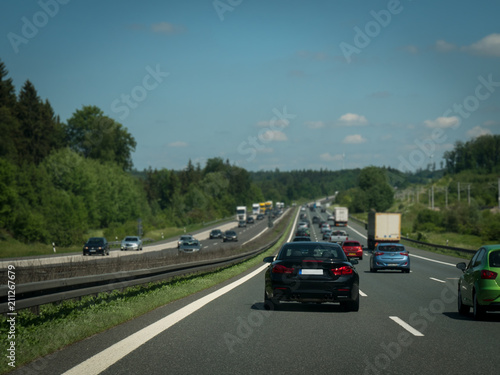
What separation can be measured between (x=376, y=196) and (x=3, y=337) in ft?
597

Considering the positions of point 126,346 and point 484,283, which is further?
point 484,283

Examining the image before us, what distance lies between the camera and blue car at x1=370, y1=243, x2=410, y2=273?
28.3 meters

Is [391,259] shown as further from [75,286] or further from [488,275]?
[75,286]

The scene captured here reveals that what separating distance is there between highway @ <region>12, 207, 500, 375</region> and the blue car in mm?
14398

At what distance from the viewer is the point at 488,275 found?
11.4 m

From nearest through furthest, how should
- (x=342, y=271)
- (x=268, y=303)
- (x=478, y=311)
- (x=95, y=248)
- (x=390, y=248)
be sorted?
(x=478, y=311), (x=342, y=271), (x=268, y=303), (x=390, y=248), (x=95, y=248)

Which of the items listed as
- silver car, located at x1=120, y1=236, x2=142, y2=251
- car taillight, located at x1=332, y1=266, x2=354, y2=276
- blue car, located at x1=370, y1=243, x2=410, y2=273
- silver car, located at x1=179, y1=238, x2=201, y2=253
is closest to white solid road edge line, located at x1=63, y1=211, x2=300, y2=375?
car taillight, located at x1=332, y1=266, x2=354, y2=276

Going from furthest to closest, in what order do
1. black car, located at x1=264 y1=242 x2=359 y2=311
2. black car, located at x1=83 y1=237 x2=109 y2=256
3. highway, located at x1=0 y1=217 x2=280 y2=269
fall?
black car, located at x1=83 y1=237 x2=109 y2=256 < highway, located at x1=0 y1=217 x2=280 y2=269 < black car, located at x1=264 y1=242 x2=359 y2=311

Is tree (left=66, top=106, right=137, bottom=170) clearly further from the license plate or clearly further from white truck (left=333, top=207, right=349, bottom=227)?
the license plate

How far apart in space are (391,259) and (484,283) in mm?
17332

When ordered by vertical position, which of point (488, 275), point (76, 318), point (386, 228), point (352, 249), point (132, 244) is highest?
point (488, 275)

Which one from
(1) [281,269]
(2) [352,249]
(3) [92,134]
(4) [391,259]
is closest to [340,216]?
(3) [92,134]

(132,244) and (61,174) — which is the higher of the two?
(61,174)

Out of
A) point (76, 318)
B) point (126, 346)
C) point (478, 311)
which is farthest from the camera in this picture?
point (478, 311)
